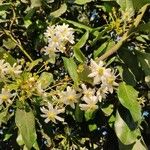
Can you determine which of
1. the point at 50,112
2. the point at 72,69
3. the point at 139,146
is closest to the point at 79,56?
the point at 72,69

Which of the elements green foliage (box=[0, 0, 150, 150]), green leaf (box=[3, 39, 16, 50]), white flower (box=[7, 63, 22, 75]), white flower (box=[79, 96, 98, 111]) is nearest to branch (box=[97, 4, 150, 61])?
green foliage (box=[0, 0, 150, 150])

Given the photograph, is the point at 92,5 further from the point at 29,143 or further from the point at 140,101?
the point at 29,143

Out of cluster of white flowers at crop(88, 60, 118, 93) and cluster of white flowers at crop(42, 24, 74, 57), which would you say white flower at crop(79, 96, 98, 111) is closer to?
cluster of white flowers at crop(88, 60, 118, 93)

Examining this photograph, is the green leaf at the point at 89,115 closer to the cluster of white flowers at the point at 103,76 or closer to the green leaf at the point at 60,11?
the cluster of white flowers at the point at 103,76

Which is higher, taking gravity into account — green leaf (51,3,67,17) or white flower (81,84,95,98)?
green leaf (51,3,67,17)

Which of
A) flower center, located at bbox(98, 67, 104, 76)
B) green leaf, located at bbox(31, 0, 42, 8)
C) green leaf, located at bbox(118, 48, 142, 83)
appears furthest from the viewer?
green leaf, located at bbox(31, 0, 42, 8)

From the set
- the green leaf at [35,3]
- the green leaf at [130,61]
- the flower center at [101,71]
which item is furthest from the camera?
the green leaf at [35,3]

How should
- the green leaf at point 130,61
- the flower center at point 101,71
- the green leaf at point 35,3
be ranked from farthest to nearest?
the green leaf at point 35,3 → the green leaf at point 130,61 → the flower center at point 101,71

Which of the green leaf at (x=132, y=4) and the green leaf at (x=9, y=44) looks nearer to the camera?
the green leaf at (x=132, y=4)

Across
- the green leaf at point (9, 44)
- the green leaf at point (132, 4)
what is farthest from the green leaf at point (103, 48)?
the green leaf at point (9, 44)
